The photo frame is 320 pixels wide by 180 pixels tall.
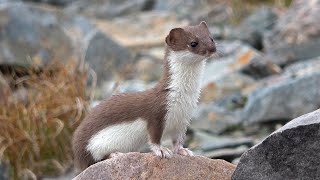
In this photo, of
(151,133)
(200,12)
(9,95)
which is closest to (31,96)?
(9,95)

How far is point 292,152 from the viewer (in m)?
5.49

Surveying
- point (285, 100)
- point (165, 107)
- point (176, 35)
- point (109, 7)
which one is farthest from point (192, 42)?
point (109, 7)

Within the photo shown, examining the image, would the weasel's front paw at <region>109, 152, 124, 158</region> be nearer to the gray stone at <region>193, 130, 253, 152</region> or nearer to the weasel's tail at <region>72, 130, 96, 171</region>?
the weasel's tail at <region>72, 130, 96, 171</region>

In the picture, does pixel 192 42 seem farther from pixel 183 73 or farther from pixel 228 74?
pixel 228 74

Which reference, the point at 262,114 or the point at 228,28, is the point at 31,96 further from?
the point at 228,28

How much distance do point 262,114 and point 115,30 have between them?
6.07 m

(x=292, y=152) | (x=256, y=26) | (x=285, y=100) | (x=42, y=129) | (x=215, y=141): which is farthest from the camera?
(x=256, y=26)

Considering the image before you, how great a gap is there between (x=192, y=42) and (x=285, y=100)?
365 cm

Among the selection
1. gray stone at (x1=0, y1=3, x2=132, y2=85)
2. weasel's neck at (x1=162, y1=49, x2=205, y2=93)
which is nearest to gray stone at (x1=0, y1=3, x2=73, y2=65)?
gray stone at (x1=0, y1=3, x2=132, y2=85)

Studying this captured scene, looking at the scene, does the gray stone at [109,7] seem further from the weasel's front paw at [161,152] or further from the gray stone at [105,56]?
the weasel's front paw at [161,152]

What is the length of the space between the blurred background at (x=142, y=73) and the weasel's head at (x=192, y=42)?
2564mm

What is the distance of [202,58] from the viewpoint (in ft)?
20.9

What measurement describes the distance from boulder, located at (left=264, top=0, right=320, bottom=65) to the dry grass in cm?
333

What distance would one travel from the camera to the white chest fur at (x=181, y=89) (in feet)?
21.2
